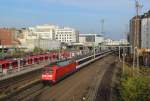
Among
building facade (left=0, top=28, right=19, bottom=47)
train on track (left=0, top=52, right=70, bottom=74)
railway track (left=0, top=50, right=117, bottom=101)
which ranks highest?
building facade (left=0, top=28, right=19, bottom=47)

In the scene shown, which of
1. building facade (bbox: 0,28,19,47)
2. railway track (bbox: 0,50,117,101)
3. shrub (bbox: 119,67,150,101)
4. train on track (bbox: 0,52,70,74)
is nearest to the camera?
shrub (bbox: 119,67,150,101)

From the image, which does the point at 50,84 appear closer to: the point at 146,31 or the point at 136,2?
the point at 136,2

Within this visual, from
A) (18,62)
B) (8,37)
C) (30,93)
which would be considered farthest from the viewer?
(8,37)

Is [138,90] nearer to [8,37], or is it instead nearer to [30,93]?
[30,93]

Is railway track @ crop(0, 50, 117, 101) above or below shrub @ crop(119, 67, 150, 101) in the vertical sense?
below

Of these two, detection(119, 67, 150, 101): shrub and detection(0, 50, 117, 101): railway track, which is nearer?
detection(119, 67, 150, 101): shrub

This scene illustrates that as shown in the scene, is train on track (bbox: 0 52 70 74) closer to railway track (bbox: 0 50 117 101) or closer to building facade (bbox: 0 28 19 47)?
railway track (bbox: 0 50 117 101)

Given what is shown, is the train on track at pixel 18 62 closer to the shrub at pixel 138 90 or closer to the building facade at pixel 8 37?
the shrub at pixel 138 90

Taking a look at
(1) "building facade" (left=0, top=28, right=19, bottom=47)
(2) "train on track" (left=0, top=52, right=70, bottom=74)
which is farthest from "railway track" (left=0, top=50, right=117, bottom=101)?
(1) "building facade" (left=0, top=28, right=19, bottom=47)

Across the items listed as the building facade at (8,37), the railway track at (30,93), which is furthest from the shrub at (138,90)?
the building facade at (8,37)

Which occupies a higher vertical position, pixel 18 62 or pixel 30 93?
pixel 18 62

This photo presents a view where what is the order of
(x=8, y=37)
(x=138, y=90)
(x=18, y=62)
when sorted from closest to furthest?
(x=138, y=90) → (x=18, y=62) → (x=8, y=37)

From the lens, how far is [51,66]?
3734cm

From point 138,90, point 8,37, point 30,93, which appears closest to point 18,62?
point 30,93
